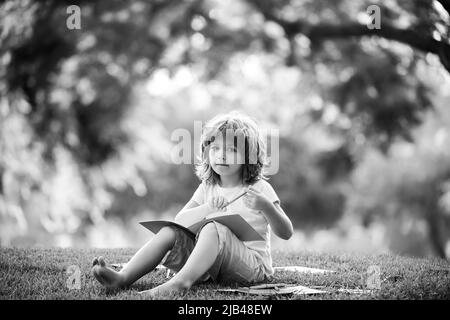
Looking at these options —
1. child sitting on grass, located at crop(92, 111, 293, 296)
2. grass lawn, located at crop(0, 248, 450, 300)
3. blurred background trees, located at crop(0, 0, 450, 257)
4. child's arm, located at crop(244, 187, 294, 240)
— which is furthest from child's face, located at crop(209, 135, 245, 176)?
blurred background trees, located at crop(0, 0, 450, 257)

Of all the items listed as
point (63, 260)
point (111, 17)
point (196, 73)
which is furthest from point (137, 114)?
point (63, 260)

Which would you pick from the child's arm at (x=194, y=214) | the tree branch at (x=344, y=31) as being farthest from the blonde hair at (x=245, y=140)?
Answer: the tree branch at (x=344, y=31)

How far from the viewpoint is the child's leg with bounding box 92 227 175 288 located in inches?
87.6

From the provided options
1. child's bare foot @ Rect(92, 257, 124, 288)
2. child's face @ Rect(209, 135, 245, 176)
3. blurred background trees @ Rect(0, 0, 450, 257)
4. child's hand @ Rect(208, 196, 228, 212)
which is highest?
blurred background trees @ Rect(0, 0, 450, 257)

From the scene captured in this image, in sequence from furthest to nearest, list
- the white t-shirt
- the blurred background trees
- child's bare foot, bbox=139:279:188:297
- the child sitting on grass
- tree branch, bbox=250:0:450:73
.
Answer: the blurred background trees < tree branch, bbox=250:0:450:73 < the white t-shirt < the child sitting on grass < child's bare foot, bbox=139:279:188:297

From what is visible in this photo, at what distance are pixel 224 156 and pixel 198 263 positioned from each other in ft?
1.69

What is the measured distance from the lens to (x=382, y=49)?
6586mm

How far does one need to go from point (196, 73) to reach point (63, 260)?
4891 mm

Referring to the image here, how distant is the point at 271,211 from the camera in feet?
7.66

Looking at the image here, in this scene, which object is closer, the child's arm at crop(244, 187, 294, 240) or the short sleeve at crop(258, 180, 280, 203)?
the child's arm at crop(244, 187, 294, 240)

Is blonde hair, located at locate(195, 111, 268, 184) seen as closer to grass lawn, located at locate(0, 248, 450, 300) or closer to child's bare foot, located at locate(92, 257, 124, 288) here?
grass lawn, located at locate(0, 248, 450, 300)

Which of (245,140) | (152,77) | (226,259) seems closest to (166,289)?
(226,259)

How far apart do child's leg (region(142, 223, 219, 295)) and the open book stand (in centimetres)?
7

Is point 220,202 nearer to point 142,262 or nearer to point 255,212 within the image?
point 255,212
